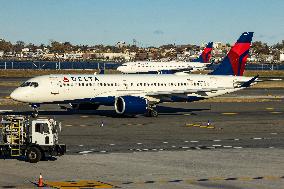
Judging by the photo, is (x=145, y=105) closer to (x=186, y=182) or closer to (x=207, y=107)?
(x=207, y=107)

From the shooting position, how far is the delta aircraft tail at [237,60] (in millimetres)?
70062

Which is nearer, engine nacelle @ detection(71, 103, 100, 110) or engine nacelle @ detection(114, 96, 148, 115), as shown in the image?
engine nacelle @ detection(114, 96, 148, 115)

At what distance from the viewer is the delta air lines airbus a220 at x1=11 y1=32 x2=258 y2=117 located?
59469mm

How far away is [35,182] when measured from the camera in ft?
96.8

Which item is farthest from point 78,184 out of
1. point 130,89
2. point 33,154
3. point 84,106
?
point 84,106

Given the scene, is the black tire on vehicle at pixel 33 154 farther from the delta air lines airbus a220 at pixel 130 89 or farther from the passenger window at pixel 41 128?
the delta air lines airbus a220 at pixel 130 89

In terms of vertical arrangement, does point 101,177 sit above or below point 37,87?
below

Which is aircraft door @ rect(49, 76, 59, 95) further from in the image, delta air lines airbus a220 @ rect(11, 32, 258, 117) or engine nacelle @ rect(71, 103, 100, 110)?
engine nacelle @ rect(71, 103, 100, 110)

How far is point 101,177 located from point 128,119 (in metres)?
28.6

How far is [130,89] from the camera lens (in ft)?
208

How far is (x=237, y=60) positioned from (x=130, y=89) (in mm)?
14187

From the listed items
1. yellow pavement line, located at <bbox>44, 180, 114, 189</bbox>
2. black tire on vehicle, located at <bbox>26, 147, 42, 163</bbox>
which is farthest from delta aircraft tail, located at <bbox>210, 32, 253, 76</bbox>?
yellow pavement line, located at <bbox>44, 180, 114, 189</bbox>

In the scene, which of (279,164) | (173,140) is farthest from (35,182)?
(173,140)

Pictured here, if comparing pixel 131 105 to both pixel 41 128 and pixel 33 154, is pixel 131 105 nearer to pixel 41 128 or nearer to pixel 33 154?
pixel 41 128
